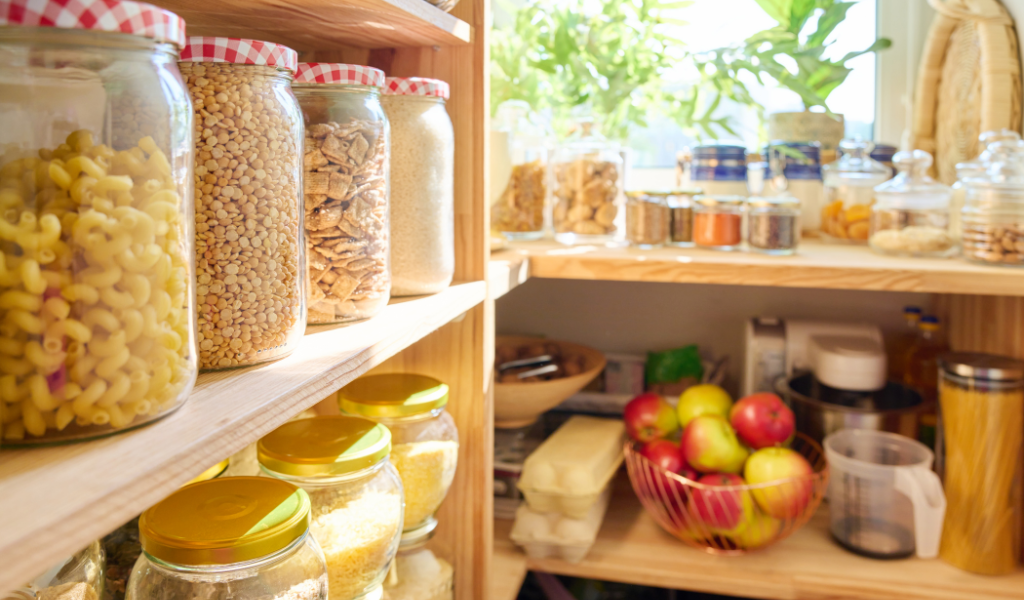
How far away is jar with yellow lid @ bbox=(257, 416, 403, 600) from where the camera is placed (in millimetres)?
630

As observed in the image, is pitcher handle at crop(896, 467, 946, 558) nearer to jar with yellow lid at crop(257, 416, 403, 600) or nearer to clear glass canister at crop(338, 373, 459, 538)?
clear glass canister at crop(338, 373, 459, 538)

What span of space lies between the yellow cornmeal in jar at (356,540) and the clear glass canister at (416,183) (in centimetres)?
20

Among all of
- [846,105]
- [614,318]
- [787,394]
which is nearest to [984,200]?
[787,394]

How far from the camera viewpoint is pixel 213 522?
51 cm

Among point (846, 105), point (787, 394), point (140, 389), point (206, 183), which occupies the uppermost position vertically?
point (846, 105)

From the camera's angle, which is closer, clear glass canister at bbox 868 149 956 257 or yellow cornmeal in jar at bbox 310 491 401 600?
yellow cornmeal in jar at bbox 310 491 401 600

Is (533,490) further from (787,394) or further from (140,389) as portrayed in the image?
(140,389)

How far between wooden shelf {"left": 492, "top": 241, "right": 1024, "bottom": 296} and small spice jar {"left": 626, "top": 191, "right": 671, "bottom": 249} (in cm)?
6

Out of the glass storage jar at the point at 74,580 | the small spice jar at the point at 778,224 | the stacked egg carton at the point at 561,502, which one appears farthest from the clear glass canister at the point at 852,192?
the glass storage jar at the point at 74,580

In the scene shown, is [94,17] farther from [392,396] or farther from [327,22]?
[392,396]

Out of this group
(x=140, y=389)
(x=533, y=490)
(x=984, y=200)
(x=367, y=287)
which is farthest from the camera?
(x=533, y=490)

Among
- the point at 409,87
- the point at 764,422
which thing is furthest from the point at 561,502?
the point at 409,87

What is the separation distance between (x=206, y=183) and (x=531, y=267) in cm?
73

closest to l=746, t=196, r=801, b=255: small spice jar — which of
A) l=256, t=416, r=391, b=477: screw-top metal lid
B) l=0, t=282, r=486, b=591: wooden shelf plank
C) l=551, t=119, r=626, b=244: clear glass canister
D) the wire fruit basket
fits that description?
l=551, t=119, r=626, b=244: clear glass canister
